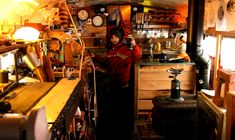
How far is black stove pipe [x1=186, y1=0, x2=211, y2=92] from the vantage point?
502 centimetres

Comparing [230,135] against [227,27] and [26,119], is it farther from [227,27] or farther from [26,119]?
[227,27]

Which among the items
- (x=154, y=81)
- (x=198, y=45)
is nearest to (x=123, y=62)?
(x=154, y=81)

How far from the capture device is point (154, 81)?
5117 mm

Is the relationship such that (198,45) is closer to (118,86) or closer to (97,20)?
(118,86)

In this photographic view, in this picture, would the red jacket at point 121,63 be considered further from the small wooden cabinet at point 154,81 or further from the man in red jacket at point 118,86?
the small wooden cabinet at point 154,81

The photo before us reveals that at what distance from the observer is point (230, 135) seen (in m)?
2.33

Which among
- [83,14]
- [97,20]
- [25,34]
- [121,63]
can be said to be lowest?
[121,63]

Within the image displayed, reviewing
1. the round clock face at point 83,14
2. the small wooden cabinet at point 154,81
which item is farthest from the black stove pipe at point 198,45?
the round clock face at point 83,14

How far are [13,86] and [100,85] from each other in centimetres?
347

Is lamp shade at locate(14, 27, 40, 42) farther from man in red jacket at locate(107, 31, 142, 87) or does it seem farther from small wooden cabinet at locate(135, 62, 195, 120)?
man in red jacket at locate(107, 31, 142, 87)

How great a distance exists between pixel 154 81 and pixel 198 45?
1.14m

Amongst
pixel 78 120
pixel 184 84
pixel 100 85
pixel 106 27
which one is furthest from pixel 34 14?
pixel 106 27

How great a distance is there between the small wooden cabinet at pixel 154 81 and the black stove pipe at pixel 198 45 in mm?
151

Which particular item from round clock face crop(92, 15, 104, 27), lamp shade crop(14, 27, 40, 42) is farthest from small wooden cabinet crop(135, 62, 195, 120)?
round clock face crop(92, 15, 104, 27)
